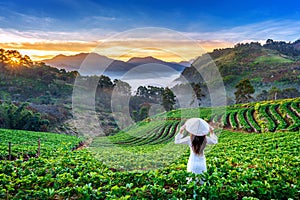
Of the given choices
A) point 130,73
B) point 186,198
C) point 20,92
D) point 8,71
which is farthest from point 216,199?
point 8,71

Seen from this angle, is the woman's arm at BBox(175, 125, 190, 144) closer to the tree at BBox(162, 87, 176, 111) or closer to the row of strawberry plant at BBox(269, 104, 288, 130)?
the row of strawberry plant at BBox(269, 104, 288, 130)

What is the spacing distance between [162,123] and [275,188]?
144 ft

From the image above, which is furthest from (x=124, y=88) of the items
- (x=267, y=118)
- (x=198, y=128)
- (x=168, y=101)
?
(x=168, y=101)

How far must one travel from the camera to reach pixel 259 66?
12394cm

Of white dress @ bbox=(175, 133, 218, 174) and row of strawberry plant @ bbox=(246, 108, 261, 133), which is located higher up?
white dress @ bbox=(175, 133, 218, 174)

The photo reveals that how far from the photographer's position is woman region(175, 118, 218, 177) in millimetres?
5582

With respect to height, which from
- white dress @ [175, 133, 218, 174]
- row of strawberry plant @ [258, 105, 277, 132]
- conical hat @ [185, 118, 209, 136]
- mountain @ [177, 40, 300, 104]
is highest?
mountain @ [177, 40, 300, 104]

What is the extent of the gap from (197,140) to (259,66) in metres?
131

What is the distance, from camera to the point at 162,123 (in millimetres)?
49719

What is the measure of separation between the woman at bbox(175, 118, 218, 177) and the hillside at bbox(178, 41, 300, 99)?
199ft

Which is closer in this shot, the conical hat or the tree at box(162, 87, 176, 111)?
the conical hat

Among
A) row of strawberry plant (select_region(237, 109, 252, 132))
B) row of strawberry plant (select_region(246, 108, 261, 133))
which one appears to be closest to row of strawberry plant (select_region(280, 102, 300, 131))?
row of strawberry plant (select_region(246, 108, 261, 133))

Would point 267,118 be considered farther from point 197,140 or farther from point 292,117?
point 197,140

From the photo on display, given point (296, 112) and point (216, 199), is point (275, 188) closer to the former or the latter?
point (216, 199)
